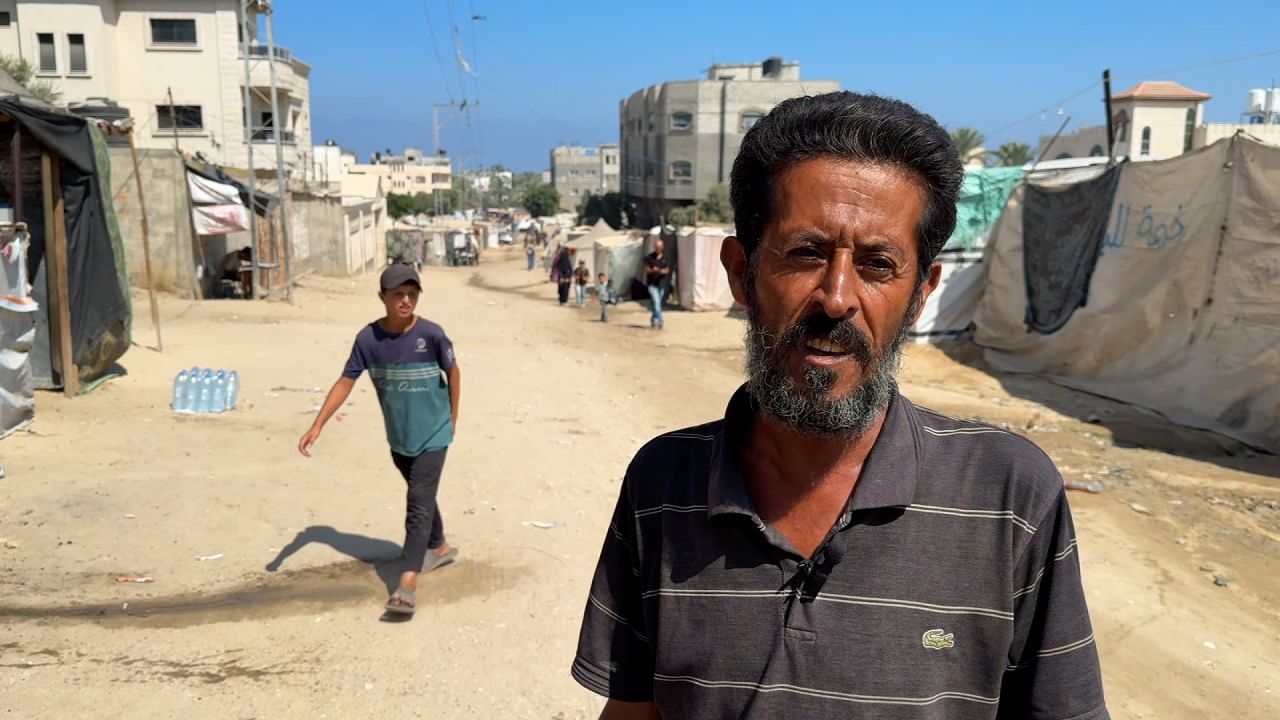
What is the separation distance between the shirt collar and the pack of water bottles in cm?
882

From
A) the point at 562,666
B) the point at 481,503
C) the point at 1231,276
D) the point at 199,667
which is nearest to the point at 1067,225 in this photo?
Result: the point at 1231,276

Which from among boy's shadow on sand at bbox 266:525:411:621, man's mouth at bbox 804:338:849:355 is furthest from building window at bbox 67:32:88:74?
man's mouth at bbox 804:338:849:355

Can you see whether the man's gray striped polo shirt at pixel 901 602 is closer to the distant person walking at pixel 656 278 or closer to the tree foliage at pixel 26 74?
the distant person walking at pixel 656 278

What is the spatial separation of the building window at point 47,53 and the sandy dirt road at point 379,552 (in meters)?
31.0

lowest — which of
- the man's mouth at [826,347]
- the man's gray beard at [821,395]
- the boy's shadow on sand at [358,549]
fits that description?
the boy's shadow on sand at [358,549]

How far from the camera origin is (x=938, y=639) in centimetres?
137

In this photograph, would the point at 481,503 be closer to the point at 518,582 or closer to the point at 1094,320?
the point at 518,582

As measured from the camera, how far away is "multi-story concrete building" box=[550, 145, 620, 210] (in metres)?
143

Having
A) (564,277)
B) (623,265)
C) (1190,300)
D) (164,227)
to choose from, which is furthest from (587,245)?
(1190,300)

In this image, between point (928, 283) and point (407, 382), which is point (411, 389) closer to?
point (407, 382)

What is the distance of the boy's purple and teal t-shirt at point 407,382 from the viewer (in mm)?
5254

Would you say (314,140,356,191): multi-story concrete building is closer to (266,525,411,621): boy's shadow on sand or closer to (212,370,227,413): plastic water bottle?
(212,370,227,413): plastic water bottle

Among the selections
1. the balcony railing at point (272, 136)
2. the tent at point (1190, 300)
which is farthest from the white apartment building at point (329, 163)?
the tent at point (1190, 300)

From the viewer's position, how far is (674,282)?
21750 mm
